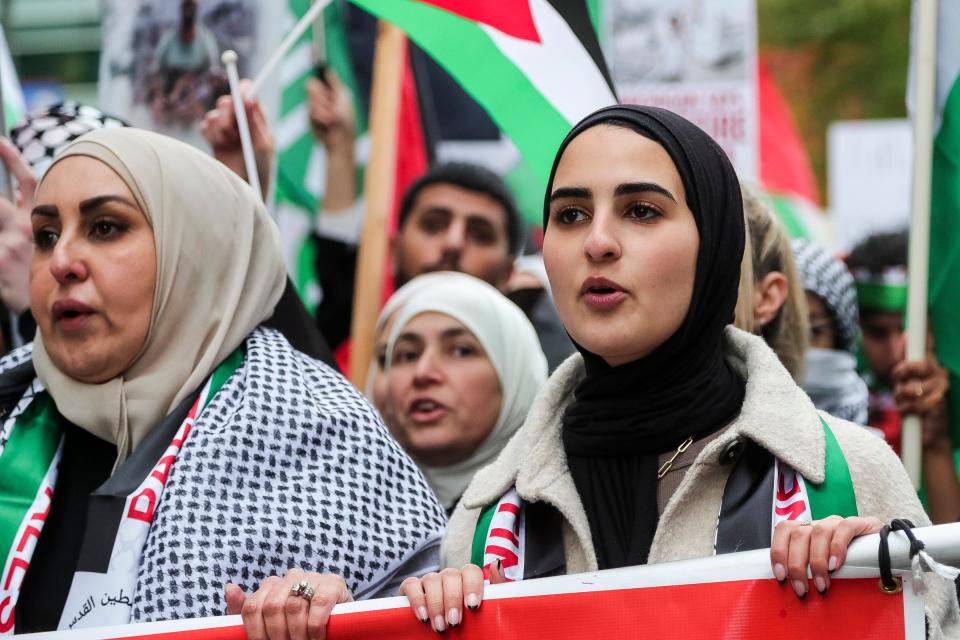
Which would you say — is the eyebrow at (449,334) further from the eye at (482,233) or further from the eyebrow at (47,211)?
the eyebrow at (47,211)

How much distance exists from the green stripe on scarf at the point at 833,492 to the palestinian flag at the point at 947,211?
4.77 feet

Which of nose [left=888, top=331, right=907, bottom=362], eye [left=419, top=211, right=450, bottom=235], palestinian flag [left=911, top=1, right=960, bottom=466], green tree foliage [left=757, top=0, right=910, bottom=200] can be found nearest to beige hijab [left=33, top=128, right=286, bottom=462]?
palestinian flag [left=911, top=1, right=960, bottom=466]

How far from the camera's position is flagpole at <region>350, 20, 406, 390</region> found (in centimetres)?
514

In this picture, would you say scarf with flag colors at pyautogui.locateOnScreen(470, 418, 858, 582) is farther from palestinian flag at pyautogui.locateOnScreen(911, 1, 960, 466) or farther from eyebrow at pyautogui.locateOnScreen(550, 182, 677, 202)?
palestinian flag at pyautogui.locateOnScreen(911, 1, 960, 466)

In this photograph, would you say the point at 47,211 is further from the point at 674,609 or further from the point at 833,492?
the point at 833,492

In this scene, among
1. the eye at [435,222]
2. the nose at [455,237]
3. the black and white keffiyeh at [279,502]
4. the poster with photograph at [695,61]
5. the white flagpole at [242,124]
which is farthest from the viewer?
the poster with photograph at [695,61]

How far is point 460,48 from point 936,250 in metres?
1.37

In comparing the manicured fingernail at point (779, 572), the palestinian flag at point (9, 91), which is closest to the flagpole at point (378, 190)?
the palestinian flag at point (9, 91)

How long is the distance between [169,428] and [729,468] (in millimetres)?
1224

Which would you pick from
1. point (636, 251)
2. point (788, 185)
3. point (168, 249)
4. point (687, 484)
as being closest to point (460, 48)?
point (168, 249)

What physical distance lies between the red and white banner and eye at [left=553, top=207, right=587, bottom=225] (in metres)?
0.68

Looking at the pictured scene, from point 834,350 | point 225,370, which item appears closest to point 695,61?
point 834,350

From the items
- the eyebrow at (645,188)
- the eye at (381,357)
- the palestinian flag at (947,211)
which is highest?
the palestinian flag at (947,211)

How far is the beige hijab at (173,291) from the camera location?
10.4 ft
